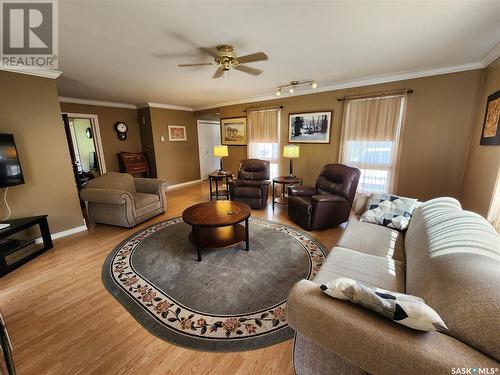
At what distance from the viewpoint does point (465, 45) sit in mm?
2295

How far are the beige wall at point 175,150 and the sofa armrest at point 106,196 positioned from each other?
2602 mm

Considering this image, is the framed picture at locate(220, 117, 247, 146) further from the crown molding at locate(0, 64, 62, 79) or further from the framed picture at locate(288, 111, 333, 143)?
the crown molding at locate(0, 64, 62, 79)

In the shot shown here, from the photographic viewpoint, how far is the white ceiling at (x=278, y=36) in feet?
5.31

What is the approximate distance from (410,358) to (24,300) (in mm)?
2862

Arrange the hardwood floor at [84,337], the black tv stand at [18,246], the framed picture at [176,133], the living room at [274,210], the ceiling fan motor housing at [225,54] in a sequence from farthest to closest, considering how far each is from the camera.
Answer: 1. the framed picture at [176,133]
2. the black tv stand at [18,246]
3. the ceiling fan motor housing at [225,54]
4. the hardwood floor at [84,337]
5. the living room at [274,210]

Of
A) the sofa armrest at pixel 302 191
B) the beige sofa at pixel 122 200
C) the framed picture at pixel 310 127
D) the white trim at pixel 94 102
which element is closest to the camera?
the beige sofa at pixel 122 200

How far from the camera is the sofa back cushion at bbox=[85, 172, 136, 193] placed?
3.43 meters

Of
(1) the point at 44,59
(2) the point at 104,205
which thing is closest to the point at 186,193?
(2) the point at 104,205

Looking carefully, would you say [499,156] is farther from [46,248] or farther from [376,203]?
[46,248]

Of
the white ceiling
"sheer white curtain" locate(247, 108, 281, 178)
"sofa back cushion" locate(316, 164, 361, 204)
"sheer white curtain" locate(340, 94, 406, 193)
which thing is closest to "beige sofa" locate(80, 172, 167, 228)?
the white ceiling

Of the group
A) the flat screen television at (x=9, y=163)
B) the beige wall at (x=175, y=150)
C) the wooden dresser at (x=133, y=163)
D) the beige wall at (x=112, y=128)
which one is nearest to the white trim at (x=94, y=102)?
the beige wall at (x=112, y=128)

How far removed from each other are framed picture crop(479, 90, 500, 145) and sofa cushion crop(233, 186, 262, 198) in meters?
3.13

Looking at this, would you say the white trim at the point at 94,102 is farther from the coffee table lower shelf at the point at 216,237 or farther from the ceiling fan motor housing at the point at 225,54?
the coffee table lower shelf at the point at 216,237

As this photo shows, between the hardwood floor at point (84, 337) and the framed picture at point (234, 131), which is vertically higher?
the framed picture at point (234, 131)
